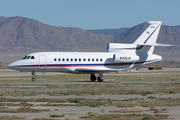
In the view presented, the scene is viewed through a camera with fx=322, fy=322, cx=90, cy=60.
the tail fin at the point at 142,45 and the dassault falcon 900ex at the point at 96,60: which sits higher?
the tail fin at the point at 142,45

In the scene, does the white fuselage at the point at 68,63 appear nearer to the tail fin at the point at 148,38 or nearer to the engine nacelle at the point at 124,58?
the engine nacelle at the point at 124,58

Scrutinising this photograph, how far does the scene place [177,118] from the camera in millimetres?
14320

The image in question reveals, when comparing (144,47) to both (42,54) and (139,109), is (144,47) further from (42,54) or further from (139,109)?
(139,109)

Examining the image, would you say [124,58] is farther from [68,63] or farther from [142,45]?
[68,63]

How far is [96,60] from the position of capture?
40.0m

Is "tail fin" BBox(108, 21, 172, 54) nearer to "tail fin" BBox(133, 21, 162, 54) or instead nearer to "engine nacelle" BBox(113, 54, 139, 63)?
"tail fin" BBox(133, 21, 162, 54)

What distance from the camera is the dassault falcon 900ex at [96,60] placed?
127ft

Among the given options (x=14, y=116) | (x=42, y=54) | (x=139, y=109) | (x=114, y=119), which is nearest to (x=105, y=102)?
(x=139, y=109)

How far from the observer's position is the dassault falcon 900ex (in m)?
38.7

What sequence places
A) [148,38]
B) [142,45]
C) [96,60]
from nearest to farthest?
[96,60], [142,45], [148,38]

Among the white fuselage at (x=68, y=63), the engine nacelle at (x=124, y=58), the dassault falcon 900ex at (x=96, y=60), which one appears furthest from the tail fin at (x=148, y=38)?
the white fuselage at (x=68, y=63)

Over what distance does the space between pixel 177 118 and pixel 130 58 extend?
26.0 meters

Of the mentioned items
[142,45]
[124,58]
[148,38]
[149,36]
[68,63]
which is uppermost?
[149,36]

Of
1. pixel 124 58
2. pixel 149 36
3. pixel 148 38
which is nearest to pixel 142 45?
pixel 148 38
